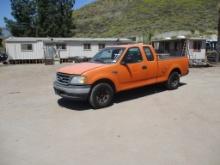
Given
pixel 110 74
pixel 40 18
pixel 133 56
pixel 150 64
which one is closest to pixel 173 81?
pixel 150 64

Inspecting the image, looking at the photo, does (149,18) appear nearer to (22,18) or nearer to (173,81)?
(22,18)

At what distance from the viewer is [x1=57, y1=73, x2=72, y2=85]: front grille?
7.37 meters

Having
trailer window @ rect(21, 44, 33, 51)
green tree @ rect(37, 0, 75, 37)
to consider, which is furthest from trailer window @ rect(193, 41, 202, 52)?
green tree @ rect(37, 0, 75, 37)

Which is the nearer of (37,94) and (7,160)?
(7,160)

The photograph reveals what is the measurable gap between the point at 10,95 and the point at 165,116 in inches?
246

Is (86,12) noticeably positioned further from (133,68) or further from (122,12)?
(133,68)

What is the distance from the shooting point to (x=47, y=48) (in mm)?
27266

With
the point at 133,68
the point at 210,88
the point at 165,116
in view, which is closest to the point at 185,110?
the point at 165,116

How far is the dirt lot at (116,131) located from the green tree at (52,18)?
28.9 meters

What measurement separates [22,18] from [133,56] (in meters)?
32.7

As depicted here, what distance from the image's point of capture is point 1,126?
615 cm

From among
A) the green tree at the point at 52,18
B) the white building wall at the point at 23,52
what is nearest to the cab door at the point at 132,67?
the white building wall at the point at 23,52

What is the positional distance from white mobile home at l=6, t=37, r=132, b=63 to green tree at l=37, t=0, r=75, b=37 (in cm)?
950

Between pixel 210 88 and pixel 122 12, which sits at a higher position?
pixel 122 12
